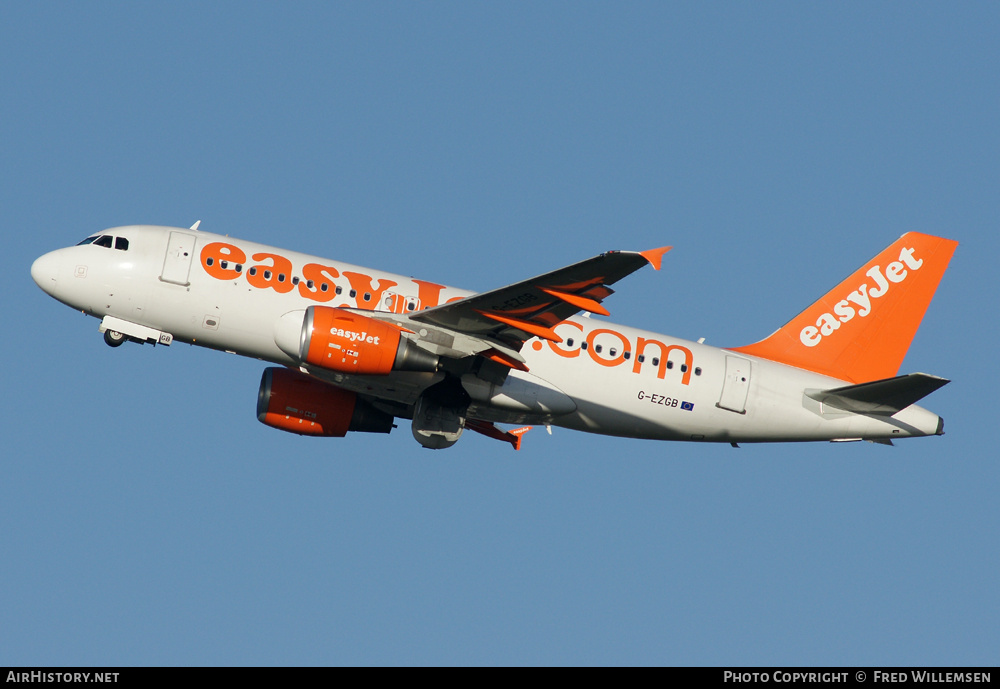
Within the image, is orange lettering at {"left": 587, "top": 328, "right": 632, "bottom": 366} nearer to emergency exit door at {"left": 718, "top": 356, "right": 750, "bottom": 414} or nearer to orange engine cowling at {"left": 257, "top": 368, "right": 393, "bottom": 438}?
emergency exit door at {"left": 718, "top": 356, "right": 750, "bottom": 414}

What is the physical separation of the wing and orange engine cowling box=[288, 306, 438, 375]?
Result: 1.29 metres

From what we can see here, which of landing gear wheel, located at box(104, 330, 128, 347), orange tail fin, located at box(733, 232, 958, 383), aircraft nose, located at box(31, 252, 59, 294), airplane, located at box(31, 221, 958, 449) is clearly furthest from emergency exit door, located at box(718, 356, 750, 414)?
aircraft nose, located at box(31, 252, 59, 294)

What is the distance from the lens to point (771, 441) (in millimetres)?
37344

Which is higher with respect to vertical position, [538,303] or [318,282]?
[318,282]

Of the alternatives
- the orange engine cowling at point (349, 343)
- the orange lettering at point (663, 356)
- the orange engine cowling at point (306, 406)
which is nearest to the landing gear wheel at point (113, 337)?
the orange engine cowling at point (306, 406)

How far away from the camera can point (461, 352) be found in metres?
32.8

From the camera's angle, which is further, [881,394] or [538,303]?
[881,394]

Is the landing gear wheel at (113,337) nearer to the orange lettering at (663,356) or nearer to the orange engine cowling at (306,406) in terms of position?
the orange engine cowling at (306,406)

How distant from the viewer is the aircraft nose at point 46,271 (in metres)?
34.0

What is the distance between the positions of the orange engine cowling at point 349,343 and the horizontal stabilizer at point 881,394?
1446 centimetres

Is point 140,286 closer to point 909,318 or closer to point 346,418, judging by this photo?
point 346,418

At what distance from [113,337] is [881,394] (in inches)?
944

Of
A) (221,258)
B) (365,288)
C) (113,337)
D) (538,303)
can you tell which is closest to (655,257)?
(538,303)

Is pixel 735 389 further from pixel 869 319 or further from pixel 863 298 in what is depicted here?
pixel 863 298
